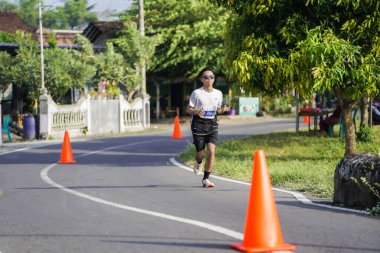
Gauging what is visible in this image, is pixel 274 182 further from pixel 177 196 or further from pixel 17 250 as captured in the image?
pixel 17 250

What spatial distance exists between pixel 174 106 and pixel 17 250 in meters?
41.2

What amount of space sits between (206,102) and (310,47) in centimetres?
356

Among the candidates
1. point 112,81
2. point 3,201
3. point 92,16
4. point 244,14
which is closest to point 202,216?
point 3,201

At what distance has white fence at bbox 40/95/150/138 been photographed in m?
29.1

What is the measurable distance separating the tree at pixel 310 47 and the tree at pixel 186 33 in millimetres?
22931

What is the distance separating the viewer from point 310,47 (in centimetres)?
1446

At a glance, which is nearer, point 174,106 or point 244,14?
point 244,14

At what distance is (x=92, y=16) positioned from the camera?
429 ft

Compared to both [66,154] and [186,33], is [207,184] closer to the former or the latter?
[66,154]

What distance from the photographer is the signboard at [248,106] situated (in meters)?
46.2

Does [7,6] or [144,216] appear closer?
[144,216]

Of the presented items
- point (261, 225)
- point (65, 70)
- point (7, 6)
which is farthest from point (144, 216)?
point (7, 6)

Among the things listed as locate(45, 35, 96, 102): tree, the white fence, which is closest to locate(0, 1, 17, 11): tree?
locate(45, 35, 96, 102): tree

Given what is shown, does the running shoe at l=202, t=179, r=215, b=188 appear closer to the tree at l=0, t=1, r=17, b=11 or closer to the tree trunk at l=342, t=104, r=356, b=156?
the tree trunk at l=342, t=104, r=356, b=156
